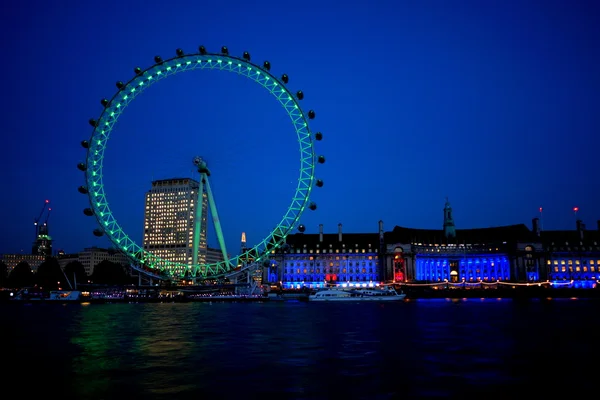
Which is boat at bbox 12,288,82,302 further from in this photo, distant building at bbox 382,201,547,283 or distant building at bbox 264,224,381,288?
distant building at bbox 382,201,547,283

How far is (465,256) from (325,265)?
45.4 m

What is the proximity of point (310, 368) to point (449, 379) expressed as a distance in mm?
5867

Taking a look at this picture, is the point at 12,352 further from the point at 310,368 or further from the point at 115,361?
the point at 310,368

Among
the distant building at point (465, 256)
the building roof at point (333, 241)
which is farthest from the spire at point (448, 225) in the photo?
the building roof at point (333, 241)

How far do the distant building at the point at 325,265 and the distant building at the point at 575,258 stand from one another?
5404 cm

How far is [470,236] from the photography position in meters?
191

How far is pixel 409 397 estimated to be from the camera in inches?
711

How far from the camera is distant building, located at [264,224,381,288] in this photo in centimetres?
18062

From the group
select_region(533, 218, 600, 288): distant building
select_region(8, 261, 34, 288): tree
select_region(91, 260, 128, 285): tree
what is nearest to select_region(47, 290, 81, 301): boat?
select_region(91, 260, 128, 285): tree

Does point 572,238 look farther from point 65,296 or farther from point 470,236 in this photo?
point 65,296

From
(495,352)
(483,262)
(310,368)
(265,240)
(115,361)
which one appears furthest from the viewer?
(483,262)

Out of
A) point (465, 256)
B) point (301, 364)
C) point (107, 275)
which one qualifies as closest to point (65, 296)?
point (107, 275)

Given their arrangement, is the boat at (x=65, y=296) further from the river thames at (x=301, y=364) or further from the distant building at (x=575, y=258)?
the distant building at (x=575, y=258)

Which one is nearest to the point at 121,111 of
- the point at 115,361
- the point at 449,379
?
the point at 115,361
